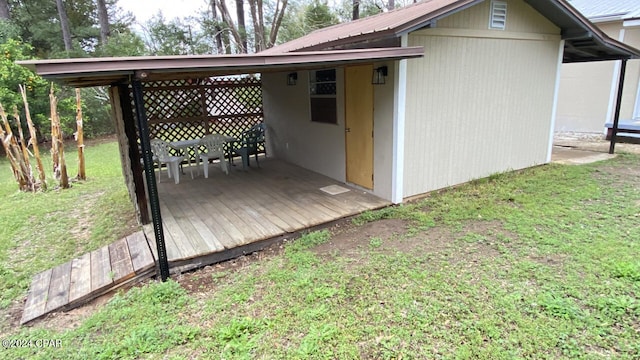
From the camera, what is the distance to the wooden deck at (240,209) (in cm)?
384

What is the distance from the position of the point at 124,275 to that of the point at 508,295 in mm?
3311

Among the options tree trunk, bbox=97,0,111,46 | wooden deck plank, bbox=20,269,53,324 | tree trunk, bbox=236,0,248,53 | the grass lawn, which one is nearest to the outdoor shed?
the grass lawn

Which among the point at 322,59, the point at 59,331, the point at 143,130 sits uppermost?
the point at 322,59

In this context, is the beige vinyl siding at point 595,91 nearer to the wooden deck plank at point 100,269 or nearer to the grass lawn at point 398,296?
the grass lawn at point 398,296

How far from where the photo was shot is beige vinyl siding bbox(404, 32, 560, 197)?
16.5ft

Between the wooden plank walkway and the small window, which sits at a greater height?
the small window

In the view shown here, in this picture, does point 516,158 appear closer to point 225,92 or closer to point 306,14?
point 225,92

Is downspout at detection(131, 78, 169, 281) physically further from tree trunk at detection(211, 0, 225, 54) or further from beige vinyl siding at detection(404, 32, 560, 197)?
tree trunk at detection(211, 0, 225, 54)

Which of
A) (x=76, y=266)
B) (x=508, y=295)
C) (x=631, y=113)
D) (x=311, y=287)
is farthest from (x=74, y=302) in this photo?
(x=631, y=113)

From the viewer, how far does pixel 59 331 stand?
9.20 feet

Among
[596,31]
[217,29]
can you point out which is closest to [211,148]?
[596,31]

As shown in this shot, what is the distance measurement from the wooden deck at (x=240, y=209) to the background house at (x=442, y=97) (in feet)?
1.89

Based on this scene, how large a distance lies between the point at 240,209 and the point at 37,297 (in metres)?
2.32

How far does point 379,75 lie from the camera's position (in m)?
4.86
